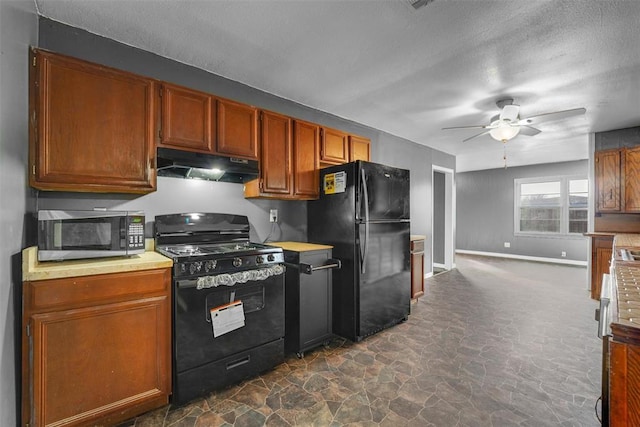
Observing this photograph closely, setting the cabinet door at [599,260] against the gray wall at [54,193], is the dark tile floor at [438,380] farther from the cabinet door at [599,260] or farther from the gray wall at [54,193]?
the gray wall at [54,193]

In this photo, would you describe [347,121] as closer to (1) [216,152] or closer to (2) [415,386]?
(1) [216,152]

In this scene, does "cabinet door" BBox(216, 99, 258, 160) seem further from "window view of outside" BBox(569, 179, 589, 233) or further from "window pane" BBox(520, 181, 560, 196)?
"window view of outside" BBox(569, 179, 589, 233)

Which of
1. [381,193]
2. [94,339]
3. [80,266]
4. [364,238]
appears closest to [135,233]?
[80,266]

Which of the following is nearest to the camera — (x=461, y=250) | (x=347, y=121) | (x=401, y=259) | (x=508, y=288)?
(x=401, y=259)

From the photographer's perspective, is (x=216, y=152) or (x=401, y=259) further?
(x=401, y=259)

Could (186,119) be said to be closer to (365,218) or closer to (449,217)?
(365,218)

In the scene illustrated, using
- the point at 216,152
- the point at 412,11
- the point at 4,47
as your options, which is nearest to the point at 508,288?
the point at 412,11

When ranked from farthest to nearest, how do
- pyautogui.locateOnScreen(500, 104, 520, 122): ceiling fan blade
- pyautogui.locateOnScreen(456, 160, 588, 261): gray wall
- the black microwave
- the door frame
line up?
pyautogui.locateOnScreen(456, 160, 588, 261): gray wall
the door frame
pyautogui.locateOnScreen(500, 104, 520, 122): ceiling fan blade
the black microwave

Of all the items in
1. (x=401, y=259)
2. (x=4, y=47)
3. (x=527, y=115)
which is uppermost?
(x=527, y=115)

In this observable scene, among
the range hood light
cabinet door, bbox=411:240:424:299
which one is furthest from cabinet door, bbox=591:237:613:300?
the range hood light

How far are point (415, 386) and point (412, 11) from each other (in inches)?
99.2

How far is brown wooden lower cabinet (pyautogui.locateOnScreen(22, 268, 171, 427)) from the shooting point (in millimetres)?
1460

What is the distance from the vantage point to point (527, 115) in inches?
145

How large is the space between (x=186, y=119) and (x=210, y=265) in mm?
1146
